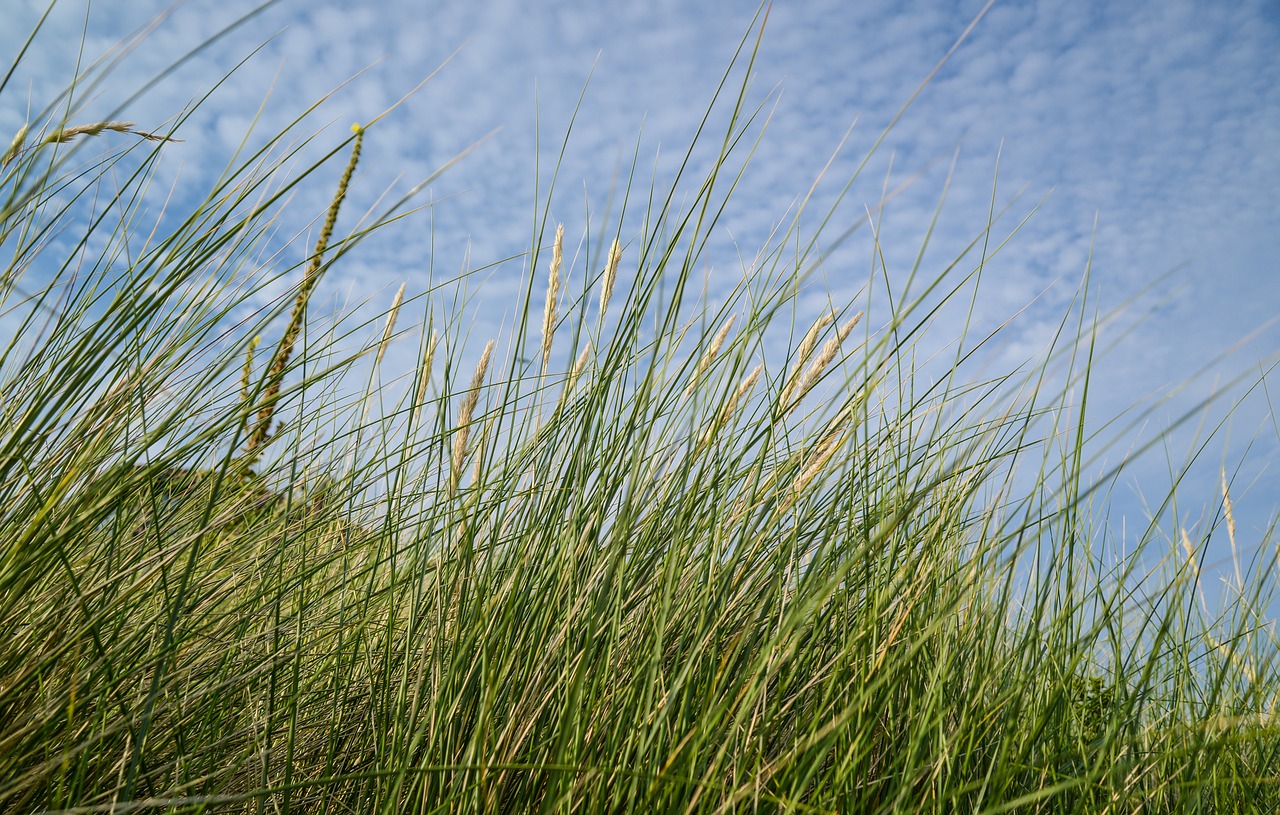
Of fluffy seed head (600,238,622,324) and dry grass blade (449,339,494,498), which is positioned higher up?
fluffy seed head (600,238,622,324)

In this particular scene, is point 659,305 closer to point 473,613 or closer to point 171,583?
point 473,613

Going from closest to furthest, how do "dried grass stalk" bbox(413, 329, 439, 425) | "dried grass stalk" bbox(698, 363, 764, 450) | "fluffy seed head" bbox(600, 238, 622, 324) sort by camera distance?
1. "dried grass stalk" bbox(698, 363, 764, 450)
2. "fluffy seed head" bbox(600, 238, 622, 324)
3. "dried grass stalk" bbox(413, 329, 439, 425)

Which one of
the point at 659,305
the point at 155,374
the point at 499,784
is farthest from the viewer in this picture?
the point at 155,374

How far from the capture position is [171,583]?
1.37 meters

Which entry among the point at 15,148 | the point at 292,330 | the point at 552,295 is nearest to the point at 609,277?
the point at 552,295

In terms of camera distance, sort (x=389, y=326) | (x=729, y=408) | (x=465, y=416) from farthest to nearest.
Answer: (x=389, y=326) < (x=465, y=416) < (x=729, y=408)

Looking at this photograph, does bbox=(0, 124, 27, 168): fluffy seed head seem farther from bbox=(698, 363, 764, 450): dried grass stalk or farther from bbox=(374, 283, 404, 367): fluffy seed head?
bbox=(698, 363, 764, 450): dried grass stalk

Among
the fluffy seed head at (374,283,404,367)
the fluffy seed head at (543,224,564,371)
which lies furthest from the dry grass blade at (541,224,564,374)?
the fluffy seed head at (374,283,404,367)

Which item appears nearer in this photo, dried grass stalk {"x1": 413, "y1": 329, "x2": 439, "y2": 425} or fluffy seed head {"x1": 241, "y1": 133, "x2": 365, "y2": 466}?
fluffy seed head {"x1": 241, "y1": 133, "x2": 365, "y2": 466}

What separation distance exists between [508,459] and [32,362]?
81 centimetres

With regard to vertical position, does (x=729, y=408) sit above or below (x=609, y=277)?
below

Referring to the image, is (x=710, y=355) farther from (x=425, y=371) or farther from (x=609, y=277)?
(x=425, y=371)

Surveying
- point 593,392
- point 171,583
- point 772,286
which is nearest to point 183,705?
point 171,583

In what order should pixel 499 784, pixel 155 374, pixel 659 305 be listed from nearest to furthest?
pixel 499 784 → pixel 659 305 → pixel 155 374
